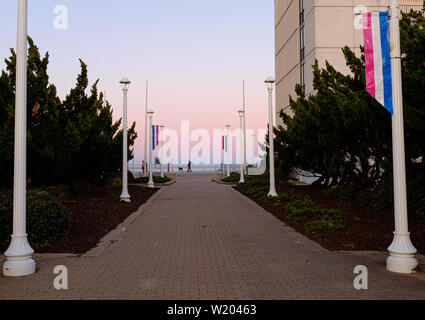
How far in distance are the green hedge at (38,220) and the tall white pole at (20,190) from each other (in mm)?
1830

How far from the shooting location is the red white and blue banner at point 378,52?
6.55 m

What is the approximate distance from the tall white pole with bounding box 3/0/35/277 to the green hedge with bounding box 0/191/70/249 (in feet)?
6.00

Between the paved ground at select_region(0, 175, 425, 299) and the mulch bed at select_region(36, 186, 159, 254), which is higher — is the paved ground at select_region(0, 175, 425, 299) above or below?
below

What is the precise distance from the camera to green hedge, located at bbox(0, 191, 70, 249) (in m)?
7.91

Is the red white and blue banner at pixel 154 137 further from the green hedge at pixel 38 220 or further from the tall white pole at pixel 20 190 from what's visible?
the tall white pole at pixel 20 190

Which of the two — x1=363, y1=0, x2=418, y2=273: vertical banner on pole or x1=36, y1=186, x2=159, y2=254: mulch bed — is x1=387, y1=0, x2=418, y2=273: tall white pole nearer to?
x1=363, y1=0, x2=418, y2=273: vertical banner on pole

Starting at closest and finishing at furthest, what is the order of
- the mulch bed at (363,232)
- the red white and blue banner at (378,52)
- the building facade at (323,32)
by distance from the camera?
1. the red white and blue banner at (378,52)
2. the mulch bed at (363,232)
3. the building facade at (323,32)

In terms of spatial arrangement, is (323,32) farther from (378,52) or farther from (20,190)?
(20,190)

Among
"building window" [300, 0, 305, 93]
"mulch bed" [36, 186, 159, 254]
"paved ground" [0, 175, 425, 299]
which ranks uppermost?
"building window" [300, 0, 305, 93]

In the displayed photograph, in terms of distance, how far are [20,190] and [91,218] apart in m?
5.63

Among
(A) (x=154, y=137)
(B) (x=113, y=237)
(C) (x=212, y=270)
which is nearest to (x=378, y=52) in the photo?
(C) (x=212, y=270)

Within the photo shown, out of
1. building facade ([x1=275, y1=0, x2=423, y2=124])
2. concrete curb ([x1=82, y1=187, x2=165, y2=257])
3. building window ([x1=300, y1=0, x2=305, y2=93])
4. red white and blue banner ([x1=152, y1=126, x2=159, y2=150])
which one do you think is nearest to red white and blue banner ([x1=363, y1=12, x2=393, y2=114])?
concrete curb ([x1=82, y1=187, x2=165, y2=257])

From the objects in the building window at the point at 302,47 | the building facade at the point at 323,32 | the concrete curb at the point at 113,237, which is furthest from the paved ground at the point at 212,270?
the building window at the point at 302,47

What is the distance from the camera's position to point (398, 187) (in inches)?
249
